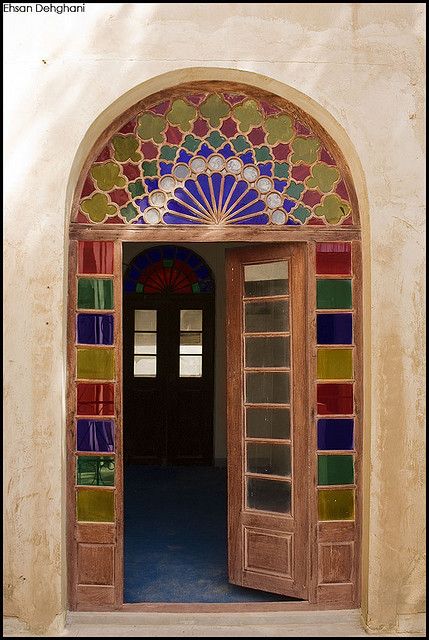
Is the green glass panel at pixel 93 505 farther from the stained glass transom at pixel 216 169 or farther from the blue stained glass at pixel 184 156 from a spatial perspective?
the blue stained glass at pixel 184 156

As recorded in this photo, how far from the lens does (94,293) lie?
4.25m

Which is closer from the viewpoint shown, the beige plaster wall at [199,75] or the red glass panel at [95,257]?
the beige plaster wall at [199,75]

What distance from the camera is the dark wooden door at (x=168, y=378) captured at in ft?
28.2

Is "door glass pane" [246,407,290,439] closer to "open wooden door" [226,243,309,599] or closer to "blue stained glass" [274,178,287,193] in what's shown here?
"open wooden door" [226,243,309,599]

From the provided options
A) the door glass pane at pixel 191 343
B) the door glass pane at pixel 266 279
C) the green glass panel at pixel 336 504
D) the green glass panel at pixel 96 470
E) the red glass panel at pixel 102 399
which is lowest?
the green glass panel at pixel 336 504

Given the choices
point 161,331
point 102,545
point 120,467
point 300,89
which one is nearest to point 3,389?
point 120,467

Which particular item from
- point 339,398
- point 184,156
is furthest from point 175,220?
point 339,398

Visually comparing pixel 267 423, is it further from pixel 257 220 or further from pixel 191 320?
pixel 191 320

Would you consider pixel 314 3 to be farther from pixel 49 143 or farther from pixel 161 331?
pixel 161 331

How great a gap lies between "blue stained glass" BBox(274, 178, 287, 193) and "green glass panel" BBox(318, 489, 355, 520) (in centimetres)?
182

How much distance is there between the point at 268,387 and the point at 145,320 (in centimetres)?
444

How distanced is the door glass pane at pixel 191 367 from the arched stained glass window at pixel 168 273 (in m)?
0.81

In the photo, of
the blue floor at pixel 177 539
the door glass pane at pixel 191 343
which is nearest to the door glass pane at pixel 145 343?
the door glass pane at pixel 191 343

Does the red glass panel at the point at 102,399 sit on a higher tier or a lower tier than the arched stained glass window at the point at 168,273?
lower
